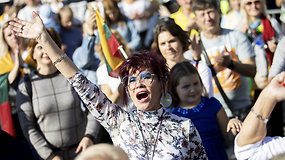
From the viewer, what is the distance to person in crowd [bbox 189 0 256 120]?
434cm

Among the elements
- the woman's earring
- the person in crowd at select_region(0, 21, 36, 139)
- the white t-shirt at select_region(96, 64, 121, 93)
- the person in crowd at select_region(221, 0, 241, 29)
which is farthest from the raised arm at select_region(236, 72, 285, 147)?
the person in crowd at select_region(221, 0, 241, 29)

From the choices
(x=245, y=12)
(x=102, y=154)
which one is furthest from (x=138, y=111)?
(x=245, y=12)

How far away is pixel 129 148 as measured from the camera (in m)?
2.58

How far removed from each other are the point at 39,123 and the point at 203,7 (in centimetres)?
209

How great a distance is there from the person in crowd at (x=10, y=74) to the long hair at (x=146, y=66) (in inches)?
90.2

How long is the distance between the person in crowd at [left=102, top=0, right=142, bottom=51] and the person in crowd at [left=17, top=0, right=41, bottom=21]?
1.25m

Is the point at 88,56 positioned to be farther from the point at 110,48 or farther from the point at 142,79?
the point at 142,79

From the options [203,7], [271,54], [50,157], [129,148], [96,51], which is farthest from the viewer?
[96,51]

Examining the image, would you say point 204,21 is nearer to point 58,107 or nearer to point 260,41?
point 260,41

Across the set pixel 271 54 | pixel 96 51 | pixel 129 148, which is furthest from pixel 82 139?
pixel 271 54

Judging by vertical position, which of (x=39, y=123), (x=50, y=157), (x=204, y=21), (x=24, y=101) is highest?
(x=204, y=21)

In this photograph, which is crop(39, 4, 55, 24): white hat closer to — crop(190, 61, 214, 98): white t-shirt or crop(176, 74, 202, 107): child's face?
crop(190, 61, 214, 98): white t-shirt

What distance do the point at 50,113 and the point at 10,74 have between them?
131 cm

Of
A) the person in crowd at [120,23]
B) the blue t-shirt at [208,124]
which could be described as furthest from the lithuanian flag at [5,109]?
the blue t-shirt at [208,124]
